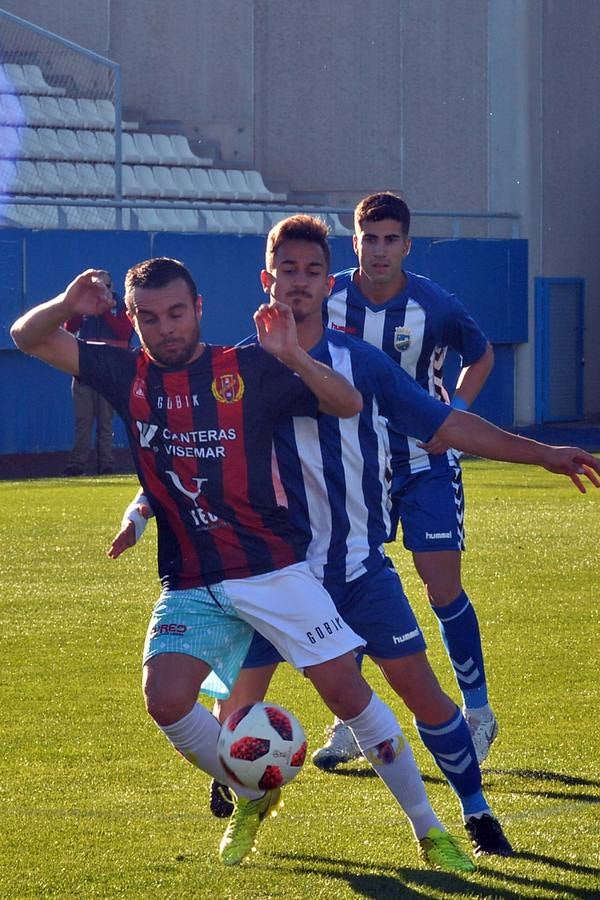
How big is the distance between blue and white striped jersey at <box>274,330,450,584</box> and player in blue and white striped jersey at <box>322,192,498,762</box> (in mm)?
1164

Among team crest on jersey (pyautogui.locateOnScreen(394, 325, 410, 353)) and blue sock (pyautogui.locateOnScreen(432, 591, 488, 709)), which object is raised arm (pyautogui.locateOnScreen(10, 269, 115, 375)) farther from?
blue sock (pyautogui.locateOnScreen(432, 591, 488, 709))

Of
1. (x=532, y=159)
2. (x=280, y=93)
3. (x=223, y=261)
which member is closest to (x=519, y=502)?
(x=223, y=261)

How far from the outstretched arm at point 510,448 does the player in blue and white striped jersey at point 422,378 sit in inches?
52.8

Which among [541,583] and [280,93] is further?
[280,93]

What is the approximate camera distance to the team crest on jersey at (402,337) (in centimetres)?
591

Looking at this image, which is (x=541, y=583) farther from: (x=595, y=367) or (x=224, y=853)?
(x=595, y=367)

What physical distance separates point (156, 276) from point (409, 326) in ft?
5.96

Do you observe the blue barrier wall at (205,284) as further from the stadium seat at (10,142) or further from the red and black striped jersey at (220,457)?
the red and black striped jersey at (220,457)

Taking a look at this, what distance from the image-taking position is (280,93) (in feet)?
88.5

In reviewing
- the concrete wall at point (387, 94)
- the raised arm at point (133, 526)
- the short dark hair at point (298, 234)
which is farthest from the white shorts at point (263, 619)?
the concrete wall at point (387, 94)

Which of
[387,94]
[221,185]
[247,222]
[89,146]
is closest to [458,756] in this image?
[247,222]

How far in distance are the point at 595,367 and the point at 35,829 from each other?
23446mm

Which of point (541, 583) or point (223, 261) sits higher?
point (223, 261)

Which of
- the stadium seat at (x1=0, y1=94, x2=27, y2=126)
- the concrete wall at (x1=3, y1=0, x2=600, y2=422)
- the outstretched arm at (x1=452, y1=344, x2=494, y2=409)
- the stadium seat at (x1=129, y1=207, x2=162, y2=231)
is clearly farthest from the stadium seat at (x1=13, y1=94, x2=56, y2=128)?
the outstretched arm at (x1=452, y1=344, x2=494, y2=409)
